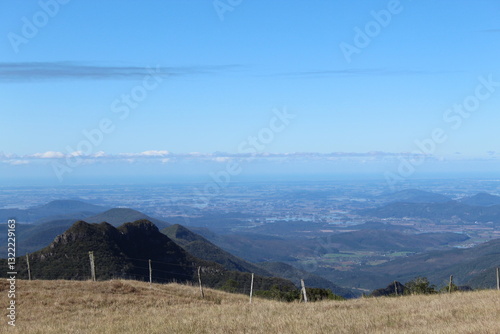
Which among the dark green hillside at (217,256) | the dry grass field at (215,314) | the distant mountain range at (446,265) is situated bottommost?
the distant mountain range at (446,265)

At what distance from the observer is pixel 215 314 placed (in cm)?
1814

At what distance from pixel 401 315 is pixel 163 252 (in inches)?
2965

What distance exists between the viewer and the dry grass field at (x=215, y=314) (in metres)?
14.7

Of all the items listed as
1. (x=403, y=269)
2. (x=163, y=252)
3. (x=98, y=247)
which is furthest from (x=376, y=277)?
(x=98, y=247)

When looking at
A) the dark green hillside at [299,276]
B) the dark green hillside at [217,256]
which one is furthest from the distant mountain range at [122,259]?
the dark green hillside at [299,276]

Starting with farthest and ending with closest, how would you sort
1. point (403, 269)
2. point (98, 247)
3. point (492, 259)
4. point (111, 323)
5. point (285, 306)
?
point (403, 269) → point (492, 259) → point (98, 247) → point (285, 306) → point (111, 323)

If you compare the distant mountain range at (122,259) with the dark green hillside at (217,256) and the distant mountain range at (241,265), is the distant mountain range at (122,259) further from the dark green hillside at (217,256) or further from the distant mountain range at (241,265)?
the dark green hillside at (217,256)

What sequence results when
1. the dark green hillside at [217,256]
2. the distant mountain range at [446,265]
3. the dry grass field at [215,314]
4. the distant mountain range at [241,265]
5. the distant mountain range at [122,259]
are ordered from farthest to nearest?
the distant mountain range at [446,265], the dark green hillside at [217,256], the distant mountain range at [241,265], the distant mountain range at [122,259], the dry grass field at [215,314]

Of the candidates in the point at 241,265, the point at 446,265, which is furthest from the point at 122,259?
the point at 446,265

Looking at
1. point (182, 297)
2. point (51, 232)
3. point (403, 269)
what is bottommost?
point (403, 269)

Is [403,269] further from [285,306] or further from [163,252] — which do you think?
[285,306]

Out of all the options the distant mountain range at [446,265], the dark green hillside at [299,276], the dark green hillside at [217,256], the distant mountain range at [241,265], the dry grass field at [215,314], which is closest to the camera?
the dry grass field at [215,314]

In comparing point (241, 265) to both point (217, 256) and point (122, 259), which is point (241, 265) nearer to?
point (217, 256)

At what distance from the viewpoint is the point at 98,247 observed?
252 feet
